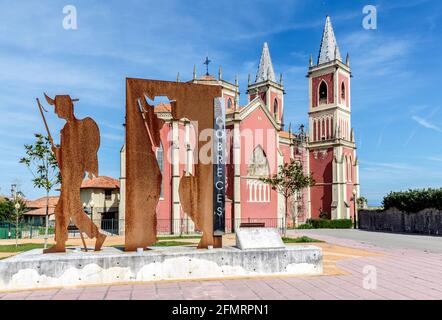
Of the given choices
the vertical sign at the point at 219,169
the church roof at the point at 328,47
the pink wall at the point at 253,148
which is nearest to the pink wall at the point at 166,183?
the pink wall at the point at 253,148

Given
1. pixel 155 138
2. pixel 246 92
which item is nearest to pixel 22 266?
pixel 155 138

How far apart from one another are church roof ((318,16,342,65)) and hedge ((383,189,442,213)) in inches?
871

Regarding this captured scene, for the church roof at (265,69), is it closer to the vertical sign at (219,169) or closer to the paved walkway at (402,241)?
the paved walkway at (402,241)

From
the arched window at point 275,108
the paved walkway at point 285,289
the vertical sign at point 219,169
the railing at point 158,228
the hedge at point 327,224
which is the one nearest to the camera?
the paved walkway at point 285,289

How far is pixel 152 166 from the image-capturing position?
10.9 m

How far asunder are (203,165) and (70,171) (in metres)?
3.79

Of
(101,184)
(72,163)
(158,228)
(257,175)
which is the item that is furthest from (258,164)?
(72,163)

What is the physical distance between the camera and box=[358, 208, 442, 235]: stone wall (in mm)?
30397

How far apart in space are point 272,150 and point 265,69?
2039 centimetres

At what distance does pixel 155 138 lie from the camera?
1107 cm

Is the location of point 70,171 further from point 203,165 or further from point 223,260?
point 223,260

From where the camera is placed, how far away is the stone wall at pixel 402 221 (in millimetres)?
30397

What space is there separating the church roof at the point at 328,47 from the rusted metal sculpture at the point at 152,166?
4230 cm

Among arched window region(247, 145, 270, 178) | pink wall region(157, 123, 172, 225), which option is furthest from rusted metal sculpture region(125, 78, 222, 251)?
arched window region(247, 145, 270, 178)
